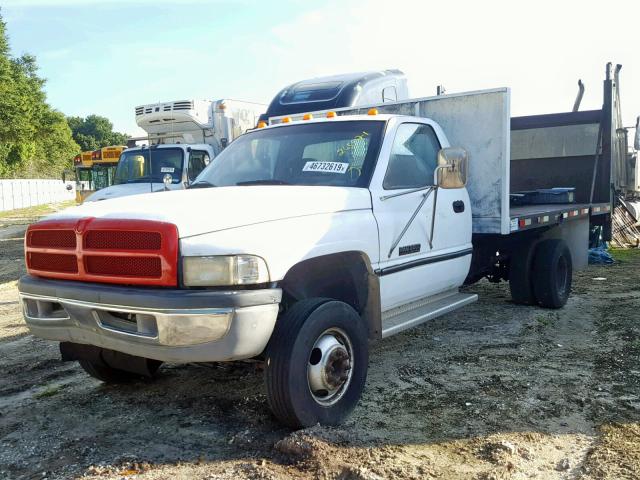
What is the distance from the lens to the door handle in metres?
5.23

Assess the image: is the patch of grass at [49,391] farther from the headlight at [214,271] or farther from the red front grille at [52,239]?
the headlight at [214,271]

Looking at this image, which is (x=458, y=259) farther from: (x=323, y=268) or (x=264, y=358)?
(x=264, y=358)

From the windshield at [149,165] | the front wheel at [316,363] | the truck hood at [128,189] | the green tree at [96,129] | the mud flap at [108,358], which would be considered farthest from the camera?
the green tree at [96,129]

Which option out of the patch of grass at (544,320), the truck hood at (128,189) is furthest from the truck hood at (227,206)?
the truck hood at (128,189)

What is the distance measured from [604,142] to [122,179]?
948cm

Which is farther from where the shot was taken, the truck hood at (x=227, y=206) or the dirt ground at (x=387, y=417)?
the truck hood at (x=227, y=206)

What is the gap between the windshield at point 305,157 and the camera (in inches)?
175

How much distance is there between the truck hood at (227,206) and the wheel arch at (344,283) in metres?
0.33

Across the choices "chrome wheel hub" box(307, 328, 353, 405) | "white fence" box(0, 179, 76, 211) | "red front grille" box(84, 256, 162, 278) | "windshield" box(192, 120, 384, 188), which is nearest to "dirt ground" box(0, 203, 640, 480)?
"chrome wheel hub" box(307, 328, 353, 405)

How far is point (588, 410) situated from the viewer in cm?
395

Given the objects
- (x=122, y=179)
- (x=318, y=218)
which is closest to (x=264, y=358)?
(x=318, y=218)

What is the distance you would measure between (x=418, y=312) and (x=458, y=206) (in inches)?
43.3

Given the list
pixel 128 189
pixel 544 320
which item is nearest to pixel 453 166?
pixel 544 320

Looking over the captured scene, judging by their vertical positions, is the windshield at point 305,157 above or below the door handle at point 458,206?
above
